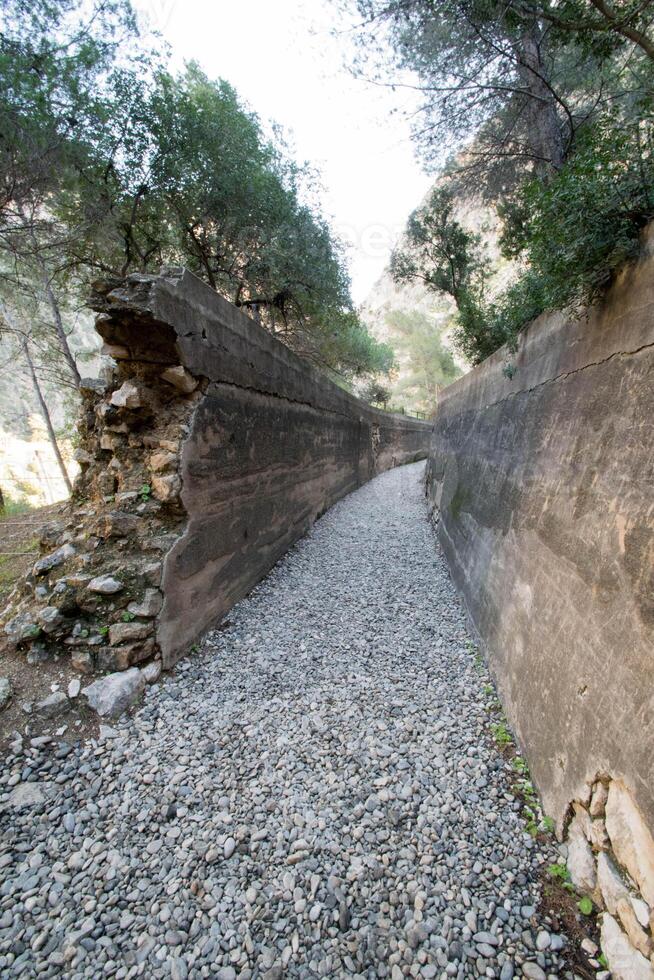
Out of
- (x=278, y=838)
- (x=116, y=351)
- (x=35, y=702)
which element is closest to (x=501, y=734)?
(x=278, y=838)

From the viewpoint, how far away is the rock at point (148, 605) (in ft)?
8.87

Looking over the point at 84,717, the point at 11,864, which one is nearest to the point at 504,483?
the point at 84,717

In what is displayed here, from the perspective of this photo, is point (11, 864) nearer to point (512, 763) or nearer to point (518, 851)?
point (518, 851)

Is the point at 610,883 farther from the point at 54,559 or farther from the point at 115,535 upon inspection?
the point at 54,559

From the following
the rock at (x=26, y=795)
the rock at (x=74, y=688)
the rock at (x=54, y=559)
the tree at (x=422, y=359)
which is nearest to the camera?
the rock at (x=26, y=795)

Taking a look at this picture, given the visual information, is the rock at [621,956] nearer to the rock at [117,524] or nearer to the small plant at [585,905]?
the small plant at [585,905]

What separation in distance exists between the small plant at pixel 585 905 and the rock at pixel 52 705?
2.84m

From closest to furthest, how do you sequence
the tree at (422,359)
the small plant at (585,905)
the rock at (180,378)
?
1. the small plant at (585,905)
2. the rock at (180,378)
3. the tree at (422,359)

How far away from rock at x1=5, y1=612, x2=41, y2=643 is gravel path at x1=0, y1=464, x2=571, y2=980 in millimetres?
735

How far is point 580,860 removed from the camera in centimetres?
162

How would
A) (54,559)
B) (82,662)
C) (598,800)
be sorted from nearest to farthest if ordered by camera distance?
(598,800)
(82,662)
(54,559)

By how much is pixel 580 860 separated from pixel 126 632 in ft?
9.20

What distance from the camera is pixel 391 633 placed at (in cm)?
367

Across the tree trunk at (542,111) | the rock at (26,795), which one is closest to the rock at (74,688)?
the rock at (26,795)
